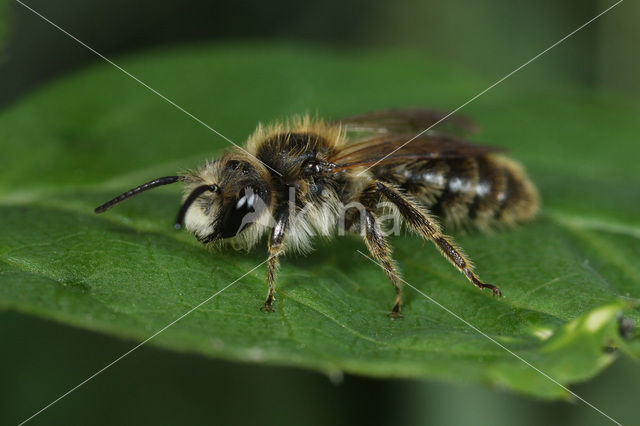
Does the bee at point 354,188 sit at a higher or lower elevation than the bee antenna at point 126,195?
higher

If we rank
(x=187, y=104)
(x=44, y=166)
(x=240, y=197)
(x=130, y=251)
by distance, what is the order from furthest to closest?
(x=187, y=104)
(x=44, y=166)
(x=240, y=197)
(x=130, y=251)

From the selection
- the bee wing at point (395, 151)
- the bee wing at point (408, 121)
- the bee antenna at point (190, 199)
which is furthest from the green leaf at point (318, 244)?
the bee wing at point (408, 121)

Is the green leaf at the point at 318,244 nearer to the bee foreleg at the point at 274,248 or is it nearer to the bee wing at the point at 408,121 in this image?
the bee foreleg at the point at 274,248

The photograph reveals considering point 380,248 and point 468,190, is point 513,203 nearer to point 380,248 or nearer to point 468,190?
point 468,190

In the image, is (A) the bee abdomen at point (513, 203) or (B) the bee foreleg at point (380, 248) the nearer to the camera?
(B) the bee foreleg at point (380, 248)

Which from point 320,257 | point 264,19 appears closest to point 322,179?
point 320,257

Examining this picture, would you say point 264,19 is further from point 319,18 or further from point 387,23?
point 387,23
